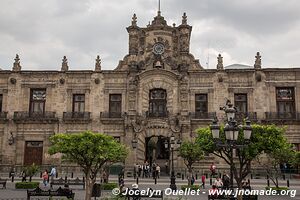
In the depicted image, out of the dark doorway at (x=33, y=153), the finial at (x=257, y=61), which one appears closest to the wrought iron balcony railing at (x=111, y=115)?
the dark doorway at (x=33, y=153)

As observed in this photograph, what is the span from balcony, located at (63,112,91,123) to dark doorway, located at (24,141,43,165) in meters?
3.57

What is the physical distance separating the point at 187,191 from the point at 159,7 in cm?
2189

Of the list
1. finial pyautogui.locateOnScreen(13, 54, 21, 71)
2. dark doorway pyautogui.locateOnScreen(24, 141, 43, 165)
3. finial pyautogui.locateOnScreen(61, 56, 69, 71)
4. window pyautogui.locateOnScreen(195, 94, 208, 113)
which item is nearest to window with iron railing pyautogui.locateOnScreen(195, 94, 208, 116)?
window pyautogui.locateOnScreen(195, 94, 208, 113)

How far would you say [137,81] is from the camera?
34.5 meters

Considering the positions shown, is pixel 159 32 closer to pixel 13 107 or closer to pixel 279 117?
pixel 279 117

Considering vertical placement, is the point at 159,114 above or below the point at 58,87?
below

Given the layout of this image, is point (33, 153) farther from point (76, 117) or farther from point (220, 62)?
point (220, 62)

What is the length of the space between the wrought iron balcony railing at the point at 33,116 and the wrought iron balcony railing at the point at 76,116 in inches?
42.2

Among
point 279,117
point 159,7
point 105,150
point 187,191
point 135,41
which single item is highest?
point 159,7

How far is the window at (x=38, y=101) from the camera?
117 feet

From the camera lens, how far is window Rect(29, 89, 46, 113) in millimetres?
35688

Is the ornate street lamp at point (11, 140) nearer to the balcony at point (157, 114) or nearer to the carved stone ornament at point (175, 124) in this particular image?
the balcony at point (157, 114)

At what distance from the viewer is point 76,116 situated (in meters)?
34.8

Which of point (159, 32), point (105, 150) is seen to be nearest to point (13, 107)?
point (159, 32)
